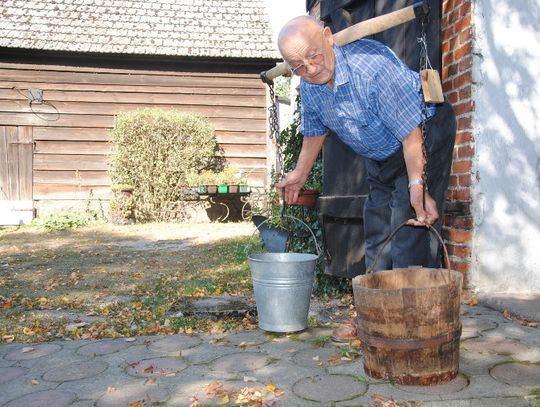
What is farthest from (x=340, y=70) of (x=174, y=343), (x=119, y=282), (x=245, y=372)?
(x=119, y=282)

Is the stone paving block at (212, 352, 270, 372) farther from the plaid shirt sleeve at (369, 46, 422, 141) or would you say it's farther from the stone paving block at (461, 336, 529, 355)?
the plaid shirt sleeve at (369, 46, 422, 141)

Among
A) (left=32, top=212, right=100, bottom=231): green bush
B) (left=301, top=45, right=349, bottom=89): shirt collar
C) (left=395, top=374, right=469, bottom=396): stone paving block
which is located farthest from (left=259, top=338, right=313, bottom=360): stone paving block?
(left=32, top=212, right=100, bottom=231): green bush

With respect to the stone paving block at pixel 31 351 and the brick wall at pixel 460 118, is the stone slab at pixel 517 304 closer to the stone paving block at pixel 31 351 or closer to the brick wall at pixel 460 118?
the brick wall at pixel 460 118

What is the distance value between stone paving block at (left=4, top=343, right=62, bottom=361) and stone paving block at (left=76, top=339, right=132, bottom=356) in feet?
0.52

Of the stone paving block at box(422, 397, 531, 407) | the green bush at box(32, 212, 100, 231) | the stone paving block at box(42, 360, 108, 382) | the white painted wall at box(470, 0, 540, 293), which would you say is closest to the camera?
the stone paving block at box(422, 397, 531, 407)

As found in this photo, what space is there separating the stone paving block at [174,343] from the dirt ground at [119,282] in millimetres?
223

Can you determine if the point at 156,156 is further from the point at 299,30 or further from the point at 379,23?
the point at 299,30

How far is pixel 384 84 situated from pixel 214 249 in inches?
195

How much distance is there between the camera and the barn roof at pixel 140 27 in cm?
1068

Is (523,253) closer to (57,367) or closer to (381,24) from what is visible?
(381,24)

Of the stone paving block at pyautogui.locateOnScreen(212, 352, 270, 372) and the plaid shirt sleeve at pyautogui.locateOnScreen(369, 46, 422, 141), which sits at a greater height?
the plaid shirt sleeve at pyautogui.locateOnScreen(369, 46, 422, 141)

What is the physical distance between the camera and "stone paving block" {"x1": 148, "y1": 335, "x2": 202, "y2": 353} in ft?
9.61

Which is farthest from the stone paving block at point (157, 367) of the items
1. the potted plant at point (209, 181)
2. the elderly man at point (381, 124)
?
the potted plant at point (209, 181)

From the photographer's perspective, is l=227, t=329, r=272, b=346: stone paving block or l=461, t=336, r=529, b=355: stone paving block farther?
l=227, t=329, r=272, b=346: stone paving block
